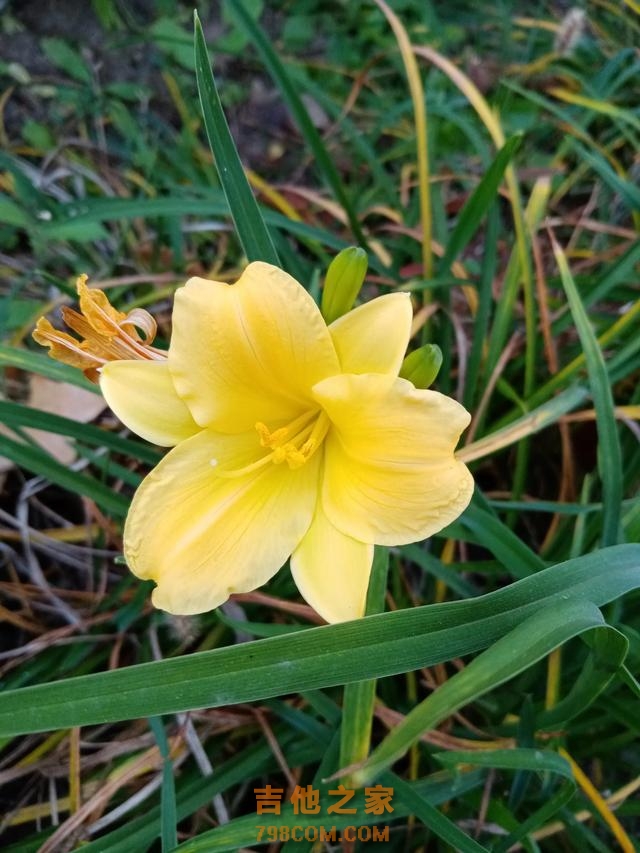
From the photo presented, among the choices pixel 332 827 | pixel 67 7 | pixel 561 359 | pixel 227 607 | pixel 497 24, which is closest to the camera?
pixel 332 827

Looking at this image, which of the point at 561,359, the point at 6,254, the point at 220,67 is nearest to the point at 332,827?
the point at 561,359

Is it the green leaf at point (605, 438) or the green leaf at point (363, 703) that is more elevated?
the green leaf at point (605, 438)

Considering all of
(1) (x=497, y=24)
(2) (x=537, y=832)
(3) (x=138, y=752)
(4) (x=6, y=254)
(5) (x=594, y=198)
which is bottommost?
(3) (x=138, y=752)

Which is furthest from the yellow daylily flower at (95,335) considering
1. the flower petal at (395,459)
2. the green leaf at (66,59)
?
the green leaf at (66,59)

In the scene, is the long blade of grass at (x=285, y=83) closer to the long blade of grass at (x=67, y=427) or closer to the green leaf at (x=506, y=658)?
the long blade of grass at (x=67, y=427)

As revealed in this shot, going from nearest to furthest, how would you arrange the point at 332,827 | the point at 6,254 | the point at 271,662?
the point at 271,662, the point at 332,827, the point at 6,254

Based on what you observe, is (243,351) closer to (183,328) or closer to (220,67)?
(183,328)

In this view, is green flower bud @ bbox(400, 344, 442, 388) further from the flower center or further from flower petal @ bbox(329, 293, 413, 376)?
the flower center

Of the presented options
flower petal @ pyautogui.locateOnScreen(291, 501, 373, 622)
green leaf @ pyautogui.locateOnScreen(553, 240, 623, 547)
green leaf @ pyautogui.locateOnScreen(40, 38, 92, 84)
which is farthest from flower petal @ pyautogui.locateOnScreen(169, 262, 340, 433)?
green leaf @ pyautogui.locateOnScreen(40, 38, 92, 84)
